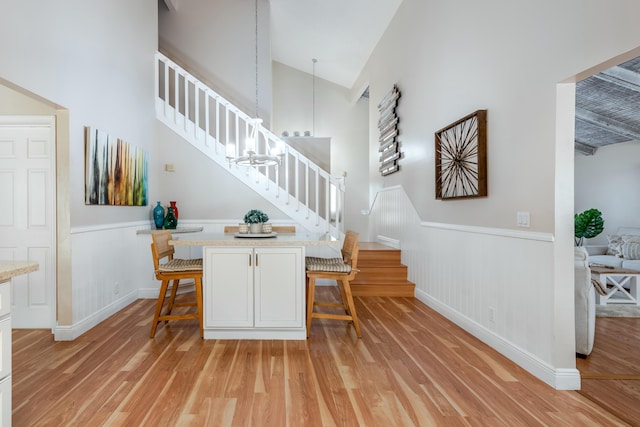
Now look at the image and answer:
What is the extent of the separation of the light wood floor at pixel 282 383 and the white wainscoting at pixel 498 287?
135mm

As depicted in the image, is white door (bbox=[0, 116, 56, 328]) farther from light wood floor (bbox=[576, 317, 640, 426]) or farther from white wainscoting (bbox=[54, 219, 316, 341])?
light wood floor (bbox=[576, 317, 640, 426])

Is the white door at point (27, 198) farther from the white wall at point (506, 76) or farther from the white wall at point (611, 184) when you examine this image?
the white wall at point (611, 184)

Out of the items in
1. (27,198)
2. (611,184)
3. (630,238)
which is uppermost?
(611,184)

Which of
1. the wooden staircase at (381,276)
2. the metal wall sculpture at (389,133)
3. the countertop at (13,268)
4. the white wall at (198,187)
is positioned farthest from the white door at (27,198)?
the metal wall sculpture at (389,133)

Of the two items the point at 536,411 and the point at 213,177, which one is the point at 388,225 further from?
the point at 536,411

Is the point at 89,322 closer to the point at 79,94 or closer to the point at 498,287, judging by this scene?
the point at 79,94

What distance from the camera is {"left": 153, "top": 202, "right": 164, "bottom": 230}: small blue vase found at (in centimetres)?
468

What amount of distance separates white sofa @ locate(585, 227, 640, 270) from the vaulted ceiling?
1.60 meters

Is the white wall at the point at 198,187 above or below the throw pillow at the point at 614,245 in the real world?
above

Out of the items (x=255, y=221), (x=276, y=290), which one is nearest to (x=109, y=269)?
(x=255, y=221)

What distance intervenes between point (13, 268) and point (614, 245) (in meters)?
7.53

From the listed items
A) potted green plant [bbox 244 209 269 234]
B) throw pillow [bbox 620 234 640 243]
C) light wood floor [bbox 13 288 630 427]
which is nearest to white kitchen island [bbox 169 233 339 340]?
light wood floor [bbox 13 288 630 427]

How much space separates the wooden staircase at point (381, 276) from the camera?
461 cm

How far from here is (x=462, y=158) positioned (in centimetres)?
334
